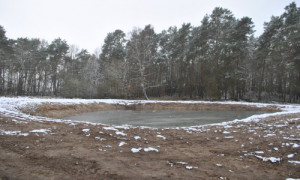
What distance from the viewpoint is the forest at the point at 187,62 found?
89.1 ft

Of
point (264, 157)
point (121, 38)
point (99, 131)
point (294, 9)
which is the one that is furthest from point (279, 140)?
point (121, 38)

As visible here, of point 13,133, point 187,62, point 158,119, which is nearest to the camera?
point 13,133

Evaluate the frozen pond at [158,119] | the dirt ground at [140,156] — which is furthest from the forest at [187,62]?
the dirt ground at [140,156]

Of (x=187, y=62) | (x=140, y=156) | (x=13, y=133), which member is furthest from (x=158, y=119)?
(x=187, y=62)

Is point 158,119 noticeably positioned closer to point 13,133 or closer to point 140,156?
point 140,156

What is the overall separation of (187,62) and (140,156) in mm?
33063

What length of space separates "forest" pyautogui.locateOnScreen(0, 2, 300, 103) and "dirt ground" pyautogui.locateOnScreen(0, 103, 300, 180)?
2112 centimetres

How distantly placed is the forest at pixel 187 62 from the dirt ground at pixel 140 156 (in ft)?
69.3

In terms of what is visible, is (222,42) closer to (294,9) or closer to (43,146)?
(294,9)

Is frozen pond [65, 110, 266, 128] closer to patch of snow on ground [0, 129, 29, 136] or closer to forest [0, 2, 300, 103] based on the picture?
patch of snow on ground [0, 129, 29, 136]

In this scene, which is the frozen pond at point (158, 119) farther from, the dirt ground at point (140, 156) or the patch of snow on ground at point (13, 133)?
the patch of snow on ground at point (13, 133)

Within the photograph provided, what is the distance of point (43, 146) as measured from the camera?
4566 millimetres

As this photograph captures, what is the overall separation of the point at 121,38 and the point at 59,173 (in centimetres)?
4297

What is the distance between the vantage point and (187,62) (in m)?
35.6
